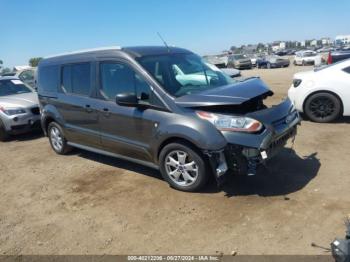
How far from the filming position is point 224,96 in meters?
4.76

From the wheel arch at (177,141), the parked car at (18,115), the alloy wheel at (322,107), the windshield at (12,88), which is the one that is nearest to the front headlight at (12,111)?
the parked car at (18,115)

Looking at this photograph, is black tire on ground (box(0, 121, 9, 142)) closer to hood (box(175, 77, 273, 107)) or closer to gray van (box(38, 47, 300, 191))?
gray van (box(38, 47, 300, 191))

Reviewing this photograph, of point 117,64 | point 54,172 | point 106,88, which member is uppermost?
point 117,64

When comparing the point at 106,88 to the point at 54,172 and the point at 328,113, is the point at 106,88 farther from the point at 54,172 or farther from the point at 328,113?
the point at 328,113

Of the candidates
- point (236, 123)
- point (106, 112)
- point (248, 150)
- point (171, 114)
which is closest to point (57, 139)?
point (106, 112)

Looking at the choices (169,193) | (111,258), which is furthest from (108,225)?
(169,193)

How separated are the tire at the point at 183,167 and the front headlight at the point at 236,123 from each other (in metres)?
0.47

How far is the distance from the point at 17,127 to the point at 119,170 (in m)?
4.21

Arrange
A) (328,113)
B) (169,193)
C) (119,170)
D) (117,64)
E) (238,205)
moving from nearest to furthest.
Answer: (238,205) < (169,193) < (117,64) < (119,170) < (328,113)

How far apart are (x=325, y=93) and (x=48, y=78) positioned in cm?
588

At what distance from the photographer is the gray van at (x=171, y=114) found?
4.55 m

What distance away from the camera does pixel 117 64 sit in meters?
5.56

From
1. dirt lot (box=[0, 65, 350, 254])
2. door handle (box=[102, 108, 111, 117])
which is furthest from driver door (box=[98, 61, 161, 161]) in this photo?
dirt lot (box=[0, 65, 350, 254])

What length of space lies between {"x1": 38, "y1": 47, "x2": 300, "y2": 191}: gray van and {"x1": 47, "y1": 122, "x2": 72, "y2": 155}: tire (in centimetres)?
48
